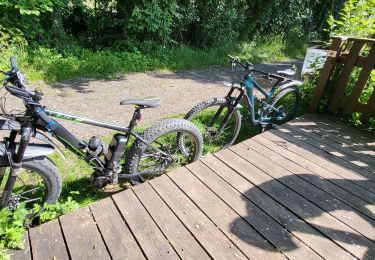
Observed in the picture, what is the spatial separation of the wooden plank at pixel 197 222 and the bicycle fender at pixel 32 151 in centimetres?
106

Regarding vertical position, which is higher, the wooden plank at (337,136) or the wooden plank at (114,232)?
the wooden plank at (337,136)

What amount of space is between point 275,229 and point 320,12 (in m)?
12.4

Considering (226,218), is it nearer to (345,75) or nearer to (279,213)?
(279,213)

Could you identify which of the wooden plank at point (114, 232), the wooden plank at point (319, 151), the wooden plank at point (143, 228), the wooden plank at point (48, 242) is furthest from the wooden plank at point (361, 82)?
the wooden plank at point (48, 242)

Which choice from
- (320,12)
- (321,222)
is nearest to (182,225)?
(321,222)

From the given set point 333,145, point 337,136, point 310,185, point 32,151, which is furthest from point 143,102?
point 337,136

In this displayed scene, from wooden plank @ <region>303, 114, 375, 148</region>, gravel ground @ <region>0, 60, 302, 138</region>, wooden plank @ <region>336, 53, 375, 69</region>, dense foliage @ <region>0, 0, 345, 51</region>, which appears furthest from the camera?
dense foliage @ <region>0, 0, 345, 51</region>

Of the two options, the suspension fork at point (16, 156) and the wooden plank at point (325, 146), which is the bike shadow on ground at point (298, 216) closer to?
the wooden plank at point (325, 146)

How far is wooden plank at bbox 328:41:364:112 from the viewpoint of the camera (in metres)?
4.51

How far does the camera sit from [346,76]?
4691 millimetres

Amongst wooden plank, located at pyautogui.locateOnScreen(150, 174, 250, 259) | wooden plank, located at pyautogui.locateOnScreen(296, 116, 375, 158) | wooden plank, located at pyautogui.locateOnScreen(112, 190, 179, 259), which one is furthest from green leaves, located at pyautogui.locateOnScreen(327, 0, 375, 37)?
wooden plank, located at pyautogui.locateOnScreen(112, 190, 179, 259)

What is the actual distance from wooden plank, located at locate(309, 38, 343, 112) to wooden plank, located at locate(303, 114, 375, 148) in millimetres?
217

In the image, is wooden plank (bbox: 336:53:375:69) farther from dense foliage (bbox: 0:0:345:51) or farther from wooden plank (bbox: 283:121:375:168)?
dense foliage (bbox: 0:0:345:51)

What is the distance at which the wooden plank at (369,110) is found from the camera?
4.48 meters
